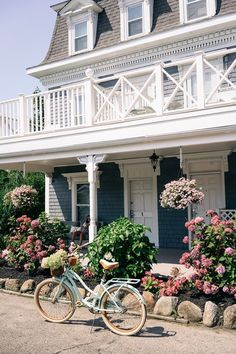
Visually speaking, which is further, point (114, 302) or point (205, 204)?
point (205, 204)

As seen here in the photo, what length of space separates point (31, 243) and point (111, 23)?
807 centimetres

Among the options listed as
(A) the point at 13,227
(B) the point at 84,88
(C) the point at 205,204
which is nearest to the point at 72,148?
(B) the point at 84,88

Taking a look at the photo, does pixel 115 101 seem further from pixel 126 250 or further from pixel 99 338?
pixel 99 338

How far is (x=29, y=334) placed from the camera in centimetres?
507

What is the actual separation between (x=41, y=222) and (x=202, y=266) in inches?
161

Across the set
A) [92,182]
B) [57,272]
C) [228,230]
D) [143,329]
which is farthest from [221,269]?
[92,182]

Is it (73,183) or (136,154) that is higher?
(136,154)

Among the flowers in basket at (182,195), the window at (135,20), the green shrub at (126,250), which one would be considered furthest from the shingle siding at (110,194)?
the green shrub at (126,250)

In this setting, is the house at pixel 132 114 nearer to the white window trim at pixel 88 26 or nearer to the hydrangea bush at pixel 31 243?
the white window trim at pixel 88 26

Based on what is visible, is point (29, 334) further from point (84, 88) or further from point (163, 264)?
point (84, 88)

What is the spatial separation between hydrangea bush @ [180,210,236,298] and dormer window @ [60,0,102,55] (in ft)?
28.4

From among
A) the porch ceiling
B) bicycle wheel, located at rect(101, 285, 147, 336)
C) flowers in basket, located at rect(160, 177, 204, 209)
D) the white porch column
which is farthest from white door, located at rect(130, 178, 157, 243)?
bicycle wheel, located at rect(101, 285, 147, 336)

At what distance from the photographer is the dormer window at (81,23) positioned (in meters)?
12.6

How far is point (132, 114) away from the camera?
9.48 metres
